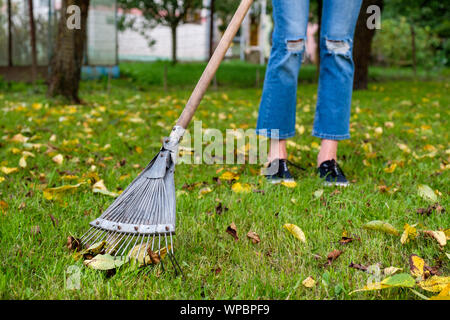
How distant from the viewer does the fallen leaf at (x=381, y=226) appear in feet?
5.36

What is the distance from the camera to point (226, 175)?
2.38 metres

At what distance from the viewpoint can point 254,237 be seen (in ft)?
5.38

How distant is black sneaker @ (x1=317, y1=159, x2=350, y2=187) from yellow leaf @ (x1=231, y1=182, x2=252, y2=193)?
0.43 m

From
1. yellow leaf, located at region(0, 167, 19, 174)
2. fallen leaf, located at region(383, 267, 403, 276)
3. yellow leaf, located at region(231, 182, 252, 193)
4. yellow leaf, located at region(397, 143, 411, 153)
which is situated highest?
yellow leaf, located at region(397, 143, 411, 153)

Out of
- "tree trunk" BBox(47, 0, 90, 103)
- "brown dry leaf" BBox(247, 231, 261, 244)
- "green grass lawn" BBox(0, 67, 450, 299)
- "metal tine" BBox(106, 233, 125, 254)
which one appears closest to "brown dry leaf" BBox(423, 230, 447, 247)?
"green grass lawn" BBox(0, 67, 450, 299)

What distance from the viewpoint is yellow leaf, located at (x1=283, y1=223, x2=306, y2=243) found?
1.63 metres

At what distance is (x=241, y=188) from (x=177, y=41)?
16508 mm

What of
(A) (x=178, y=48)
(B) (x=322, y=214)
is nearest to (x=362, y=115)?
(B) (x=322, y=214)

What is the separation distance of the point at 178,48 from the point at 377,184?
53.7 feet

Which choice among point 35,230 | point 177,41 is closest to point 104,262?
point 35,230

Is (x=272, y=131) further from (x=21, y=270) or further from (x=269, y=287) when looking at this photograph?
(x=21, y=270)

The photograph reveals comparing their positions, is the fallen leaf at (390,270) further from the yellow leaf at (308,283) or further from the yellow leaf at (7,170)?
the yellow leaf at (7,170)

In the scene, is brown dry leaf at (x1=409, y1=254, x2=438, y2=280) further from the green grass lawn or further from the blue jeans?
the blue jeans

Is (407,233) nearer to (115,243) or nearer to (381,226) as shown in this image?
(381,226)
